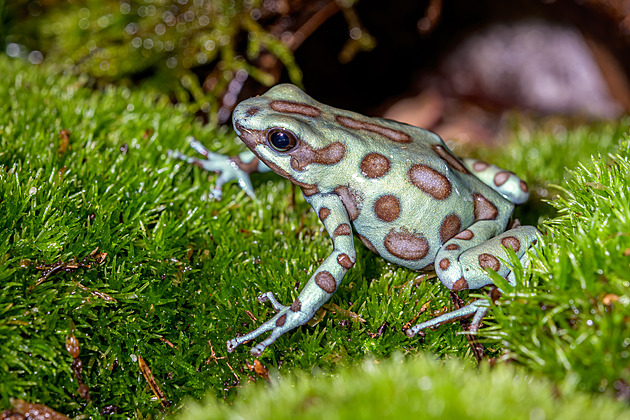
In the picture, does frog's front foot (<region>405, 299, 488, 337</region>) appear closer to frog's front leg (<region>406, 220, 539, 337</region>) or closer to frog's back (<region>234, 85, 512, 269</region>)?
frog's front leg (<region>406, 220, 539, 337</region>)

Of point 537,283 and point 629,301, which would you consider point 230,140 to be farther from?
point 629,301

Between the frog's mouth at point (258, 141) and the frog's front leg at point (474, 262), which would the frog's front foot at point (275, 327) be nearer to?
the frog's front leg at point (474, 262)

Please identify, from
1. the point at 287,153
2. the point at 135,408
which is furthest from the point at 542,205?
the point at 135,408

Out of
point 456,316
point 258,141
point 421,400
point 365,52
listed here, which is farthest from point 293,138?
point 365,52

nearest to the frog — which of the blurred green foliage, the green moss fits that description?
the green moss

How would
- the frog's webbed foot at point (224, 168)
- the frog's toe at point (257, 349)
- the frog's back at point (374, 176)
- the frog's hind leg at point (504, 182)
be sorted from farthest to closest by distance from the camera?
the frog's webbed foot at point (224, 168), the frog's hind leg at point (504, 182), the frog's back at point (374, 176), the frog's toe at point (257, 349)

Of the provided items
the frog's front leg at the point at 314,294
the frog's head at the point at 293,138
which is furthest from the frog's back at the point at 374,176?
the frog's front leg at the point at 314,294
